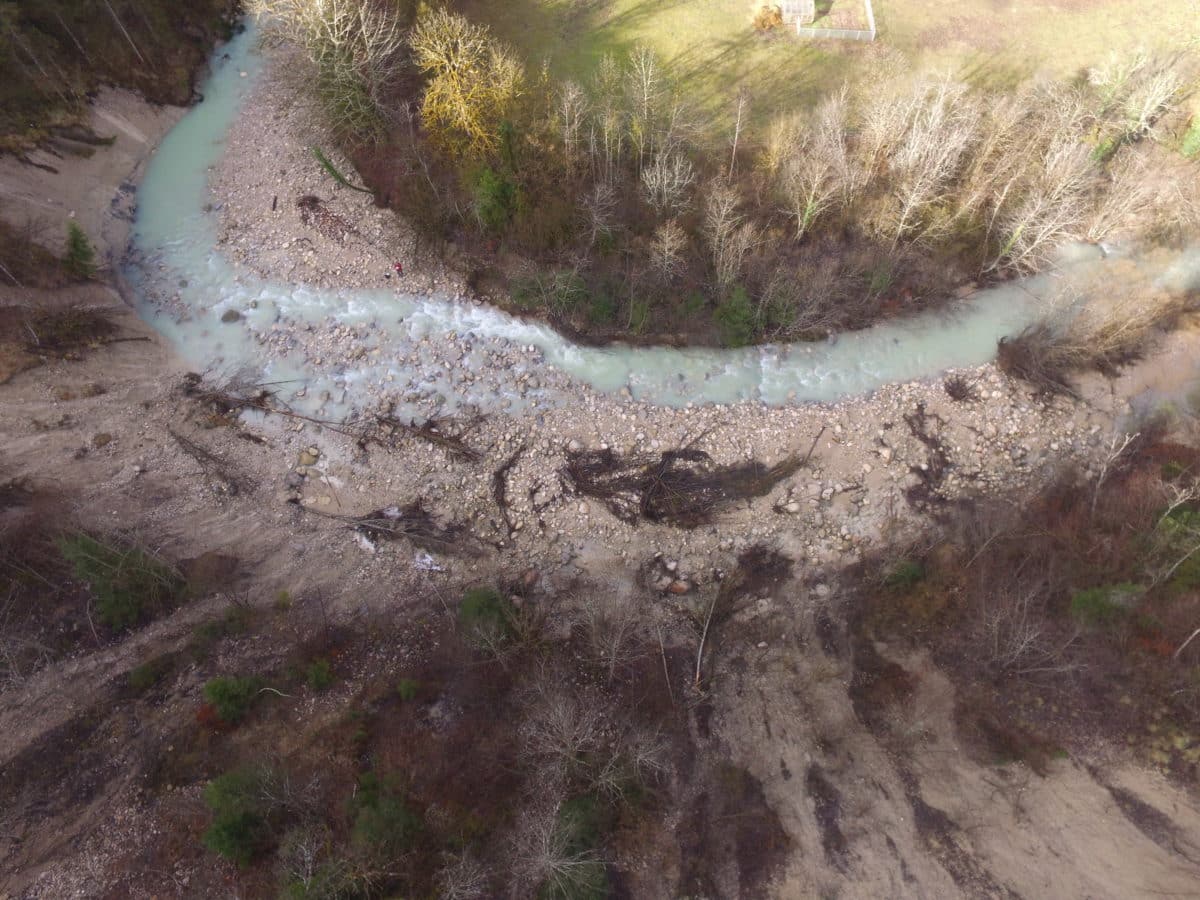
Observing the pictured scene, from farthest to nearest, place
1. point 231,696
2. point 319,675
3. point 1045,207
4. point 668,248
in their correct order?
point 668,248 < point 1045,207 < point 319,675 < point 231,696

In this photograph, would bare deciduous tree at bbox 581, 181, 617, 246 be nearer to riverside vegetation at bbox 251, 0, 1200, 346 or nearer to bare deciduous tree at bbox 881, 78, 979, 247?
riverside vegetation at bbox 251, 0, 1200, 346

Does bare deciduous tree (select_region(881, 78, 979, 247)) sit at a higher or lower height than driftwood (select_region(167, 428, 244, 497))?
higher

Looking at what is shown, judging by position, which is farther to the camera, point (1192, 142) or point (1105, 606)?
point (1192, 142)

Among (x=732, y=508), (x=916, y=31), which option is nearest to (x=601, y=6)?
(x=916, y=31)

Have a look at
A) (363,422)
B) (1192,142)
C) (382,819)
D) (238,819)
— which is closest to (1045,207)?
(1192,142)

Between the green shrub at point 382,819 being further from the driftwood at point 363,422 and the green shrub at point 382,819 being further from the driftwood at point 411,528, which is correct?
the driftwood at point 363,422

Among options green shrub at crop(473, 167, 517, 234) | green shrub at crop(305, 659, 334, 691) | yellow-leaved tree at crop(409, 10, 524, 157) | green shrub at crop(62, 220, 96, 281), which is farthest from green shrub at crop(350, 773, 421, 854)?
green shrub at crop(62, 220, 96, 281)

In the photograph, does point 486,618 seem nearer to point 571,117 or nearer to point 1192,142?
point 571,117
